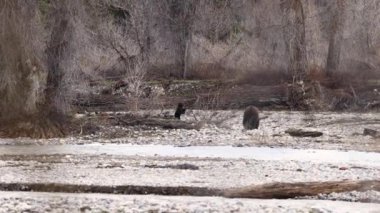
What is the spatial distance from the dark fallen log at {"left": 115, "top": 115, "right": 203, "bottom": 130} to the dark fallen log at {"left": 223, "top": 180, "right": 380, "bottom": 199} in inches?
574

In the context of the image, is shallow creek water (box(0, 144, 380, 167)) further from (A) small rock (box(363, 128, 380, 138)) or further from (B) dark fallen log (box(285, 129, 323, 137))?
(A) small rock (box(363, 128, 380, 138))

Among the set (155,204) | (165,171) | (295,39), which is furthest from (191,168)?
(295,39)

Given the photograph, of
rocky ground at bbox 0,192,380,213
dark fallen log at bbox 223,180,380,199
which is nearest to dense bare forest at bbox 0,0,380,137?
rocky ground at bbox 0,192,380,213

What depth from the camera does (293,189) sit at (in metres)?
15.2

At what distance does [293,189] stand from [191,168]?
440 cm

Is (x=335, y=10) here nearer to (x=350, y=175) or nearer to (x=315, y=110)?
(x=315, y=110)

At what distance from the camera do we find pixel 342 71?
135 ft

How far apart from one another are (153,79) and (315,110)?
34.2 ft

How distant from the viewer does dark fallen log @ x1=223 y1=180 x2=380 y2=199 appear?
49.3 ft

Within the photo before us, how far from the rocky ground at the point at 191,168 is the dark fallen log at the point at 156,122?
0.47 m

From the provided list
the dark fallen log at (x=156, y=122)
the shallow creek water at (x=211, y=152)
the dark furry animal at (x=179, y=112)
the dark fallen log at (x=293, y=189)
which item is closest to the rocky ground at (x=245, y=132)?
the dark furry animal at (x=179, y=112)

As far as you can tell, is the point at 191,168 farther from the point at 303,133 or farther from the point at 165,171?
the point at 303,133

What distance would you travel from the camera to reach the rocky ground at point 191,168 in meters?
13.9

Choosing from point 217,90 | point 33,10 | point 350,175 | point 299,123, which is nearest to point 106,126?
point 33,10
